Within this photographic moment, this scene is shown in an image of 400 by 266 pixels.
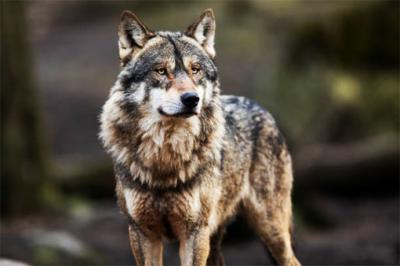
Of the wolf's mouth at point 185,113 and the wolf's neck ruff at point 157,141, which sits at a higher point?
the wolf's mouth at point 185,113

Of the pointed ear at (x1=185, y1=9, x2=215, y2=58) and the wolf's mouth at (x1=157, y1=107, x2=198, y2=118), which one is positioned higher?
the pointed ear at (x1=185, y1=9, x2=215, y2=58)

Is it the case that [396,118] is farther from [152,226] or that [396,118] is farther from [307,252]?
[152,226]

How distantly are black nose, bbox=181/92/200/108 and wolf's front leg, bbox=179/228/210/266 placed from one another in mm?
977

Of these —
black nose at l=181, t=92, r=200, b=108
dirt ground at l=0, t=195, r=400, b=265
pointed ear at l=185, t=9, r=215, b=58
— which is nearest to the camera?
black nose at l=181, t=92, r=200, b=108

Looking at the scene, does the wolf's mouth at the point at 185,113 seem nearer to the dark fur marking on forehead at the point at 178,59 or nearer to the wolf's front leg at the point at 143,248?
the dark fur marking on forehead at the point at 178,59

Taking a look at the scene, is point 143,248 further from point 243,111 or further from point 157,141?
point 243,111

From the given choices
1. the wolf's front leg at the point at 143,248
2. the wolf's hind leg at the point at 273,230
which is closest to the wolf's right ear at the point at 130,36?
the wolf's front leg at the point at 143,248

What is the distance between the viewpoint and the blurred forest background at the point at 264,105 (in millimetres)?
11094

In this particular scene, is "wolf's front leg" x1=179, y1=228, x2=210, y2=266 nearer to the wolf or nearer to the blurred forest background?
the wolf

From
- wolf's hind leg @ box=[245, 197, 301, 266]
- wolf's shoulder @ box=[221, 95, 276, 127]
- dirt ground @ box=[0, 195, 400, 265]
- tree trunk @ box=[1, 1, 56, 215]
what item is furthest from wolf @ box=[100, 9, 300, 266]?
tree trunk @ box=[1, 1, 56, 215]

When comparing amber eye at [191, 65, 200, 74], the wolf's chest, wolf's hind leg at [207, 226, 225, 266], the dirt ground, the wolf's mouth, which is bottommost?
the dirt ground

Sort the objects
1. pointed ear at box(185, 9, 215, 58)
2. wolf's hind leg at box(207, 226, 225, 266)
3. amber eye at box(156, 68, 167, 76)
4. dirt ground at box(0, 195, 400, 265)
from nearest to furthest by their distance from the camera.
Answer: amber eye at box(156, 68, 167, 76)
pointed ear at box(185, 9, 215, 58)
wolf's hind leg at box(207, 226, 225, 266)
dirt ground at box(0, 195, 400, 265)

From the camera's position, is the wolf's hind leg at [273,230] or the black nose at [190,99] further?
the wolf's hind leg at [273,230]

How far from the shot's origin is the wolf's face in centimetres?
554
